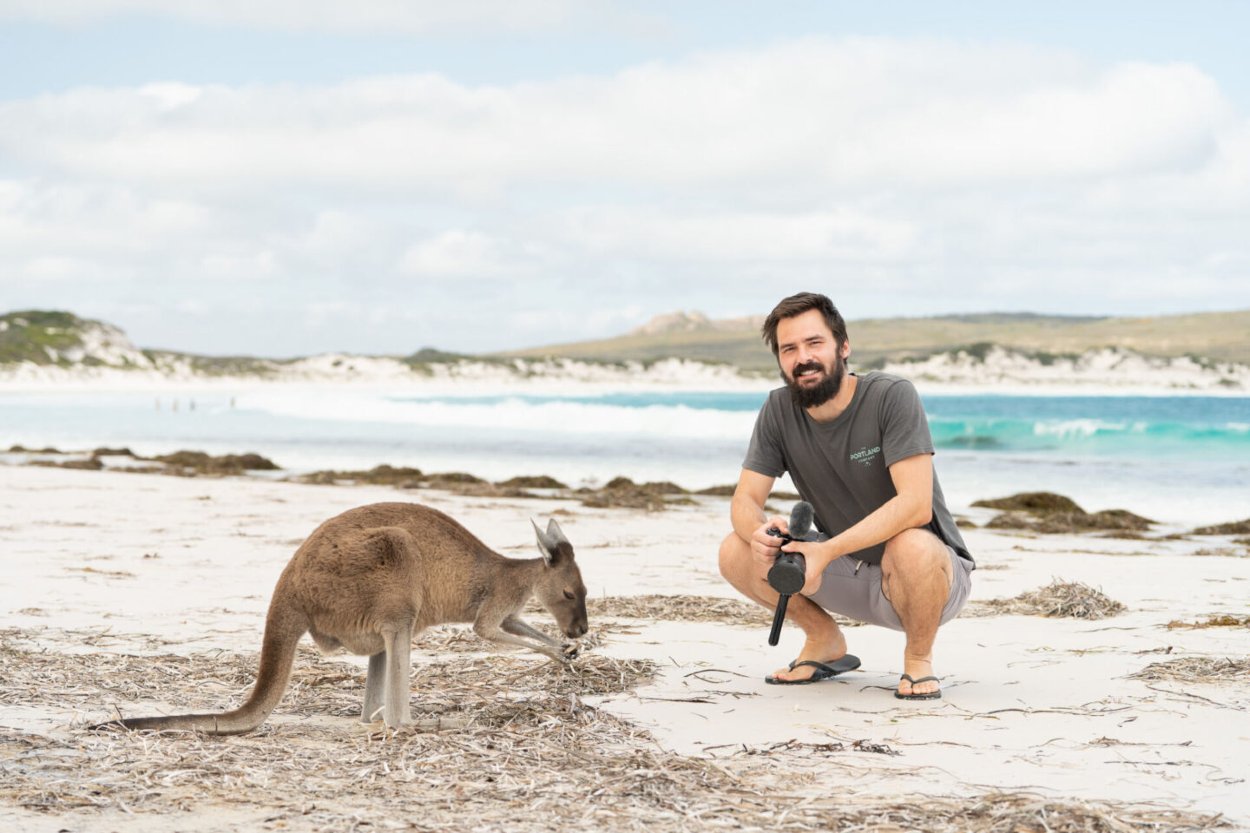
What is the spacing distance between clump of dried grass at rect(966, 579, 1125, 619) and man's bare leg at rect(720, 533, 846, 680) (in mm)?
2283

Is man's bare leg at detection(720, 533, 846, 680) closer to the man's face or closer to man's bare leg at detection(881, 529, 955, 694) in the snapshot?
man's bare leg at detection(881, 529, 955, 694)

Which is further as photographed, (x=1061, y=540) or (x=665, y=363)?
(x=665, y=363)

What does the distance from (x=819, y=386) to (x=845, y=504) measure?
1.84 feet

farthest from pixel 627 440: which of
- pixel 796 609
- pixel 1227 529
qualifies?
pixel 796 609

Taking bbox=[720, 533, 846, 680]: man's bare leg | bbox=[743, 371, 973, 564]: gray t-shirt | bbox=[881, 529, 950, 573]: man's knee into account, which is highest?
bbox=[743, 371, 973, 564]: gray t-shirt

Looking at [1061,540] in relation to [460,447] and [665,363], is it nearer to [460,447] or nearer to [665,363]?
[460,447]

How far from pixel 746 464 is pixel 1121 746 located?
6.28 feet

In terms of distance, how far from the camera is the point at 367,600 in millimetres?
4262

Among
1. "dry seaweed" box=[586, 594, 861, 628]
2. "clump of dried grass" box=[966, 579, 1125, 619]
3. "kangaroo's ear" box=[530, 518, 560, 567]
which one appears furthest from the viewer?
"clump of dried grass" box=[966, 579, 1125, 619]

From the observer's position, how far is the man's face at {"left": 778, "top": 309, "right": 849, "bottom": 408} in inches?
202


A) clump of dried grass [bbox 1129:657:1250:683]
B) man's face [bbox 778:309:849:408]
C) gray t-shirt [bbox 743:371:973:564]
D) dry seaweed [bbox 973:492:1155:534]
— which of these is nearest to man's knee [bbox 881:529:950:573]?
gray t-shirt [bbox 743:371:973:564]

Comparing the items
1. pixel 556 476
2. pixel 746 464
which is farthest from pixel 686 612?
Result: pixel 556 476

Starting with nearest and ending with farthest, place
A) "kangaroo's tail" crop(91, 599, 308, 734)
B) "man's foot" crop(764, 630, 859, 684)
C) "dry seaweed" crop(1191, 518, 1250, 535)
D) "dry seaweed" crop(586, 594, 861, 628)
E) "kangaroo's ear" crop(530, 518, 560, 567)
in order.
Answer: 1. "kangaroo's tail" crop(91, 599, 308, 734)
2. "kangaroo's ear" crop(530, 518, 560, 567)
3. "man's foot" crop(764, 630, 859, 684)
4. "dry seaweed" crop(586, 594, 861, 628)
5. "dry seaweed" crop(1191, 518, 1250, 535)

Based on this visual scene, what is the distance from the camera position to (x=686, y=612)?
23.6ft
